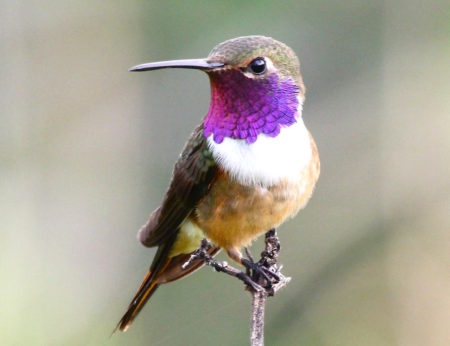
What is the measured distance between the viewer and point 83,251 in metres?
5.55

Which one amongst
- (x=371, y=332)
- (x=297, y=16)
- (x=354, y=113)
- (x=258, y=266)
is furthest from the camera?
(x=297, y=16)

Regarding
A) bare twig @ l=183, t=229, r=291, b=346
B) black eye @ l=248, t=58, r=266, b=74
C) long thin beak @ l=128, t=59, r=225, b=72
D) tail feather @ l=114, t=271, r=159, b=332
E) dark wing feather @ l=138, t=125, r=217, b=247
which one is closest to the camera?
long thin beak @ l=128, t=59, r=225, b=72

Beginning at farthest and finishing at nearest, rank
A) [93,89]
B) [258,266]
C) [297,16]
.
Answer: [93,89], [297,16], [258,266]

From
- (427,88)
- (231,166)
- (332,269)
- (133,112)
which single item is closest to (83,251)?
(133,112)

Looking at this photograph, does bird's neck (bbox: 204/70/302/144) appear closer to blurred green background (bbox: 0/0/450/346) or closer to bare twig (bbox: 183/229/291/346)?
bare twig (bbox: 183/229/291/346)

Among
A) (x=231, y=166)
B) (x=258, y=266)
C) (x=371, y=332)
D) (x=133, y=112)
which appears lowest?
(x=371, y=332)

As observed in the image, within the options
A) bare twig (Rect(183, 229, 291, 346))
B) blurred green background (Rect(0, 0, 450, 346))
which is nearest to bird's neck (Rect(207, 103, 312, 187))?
bare twig (Rect(183, 229, 291, 346))

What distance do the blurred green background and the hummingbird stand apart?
183cm

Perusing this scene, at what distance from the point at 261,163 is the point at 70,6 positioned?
3685 millimetres

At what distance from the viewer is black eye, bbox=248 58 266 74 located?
257 cm

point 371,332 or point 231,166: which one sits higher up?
point 231,166

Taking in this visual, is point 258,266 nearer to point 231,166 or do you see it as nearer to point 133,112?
point 231,166

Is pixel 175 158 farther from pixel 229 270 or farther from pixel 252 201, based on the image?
pixel 229 270

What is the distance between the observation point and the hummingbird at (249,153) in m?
2.58
